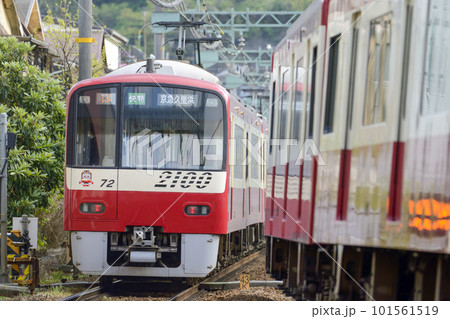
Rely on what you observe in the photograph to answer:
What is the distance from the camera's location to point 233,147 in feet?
39.0

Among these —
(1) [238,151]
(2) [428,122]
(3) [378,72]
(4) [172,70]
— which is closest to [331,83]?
(3) [378,72]

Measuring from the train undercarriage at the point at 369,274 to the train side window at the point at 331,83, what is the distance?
32.3 inches

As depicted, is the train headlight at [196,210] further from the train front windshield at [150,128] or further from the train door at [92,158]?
the train door at [92,158]

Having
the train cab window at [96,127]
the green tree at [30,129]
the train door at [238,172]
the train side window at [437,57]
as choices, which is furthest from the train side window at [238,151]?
the train side window at [437,57]

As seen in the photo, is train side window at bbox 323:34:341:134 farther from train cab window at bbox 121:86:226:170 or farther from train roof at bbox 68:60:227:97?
train roof at bbox 68:60:227:97

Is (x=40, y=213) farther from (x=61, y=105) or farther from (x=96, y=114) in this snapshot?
(x=96, y=114)

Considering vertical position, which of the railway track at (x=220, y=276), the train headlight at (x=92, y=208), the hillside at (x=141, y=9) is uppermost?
the hillside at (x=141, y=9)

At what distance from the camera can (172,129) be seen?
11.1 m

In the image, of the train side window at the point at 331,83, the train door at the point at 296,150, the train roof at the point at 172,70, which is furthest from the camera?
the train roof at the point at 172,70

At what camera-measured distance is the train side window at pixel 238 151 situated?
40.7ft

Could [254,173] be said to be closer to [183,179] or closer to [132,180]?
[183,179]
